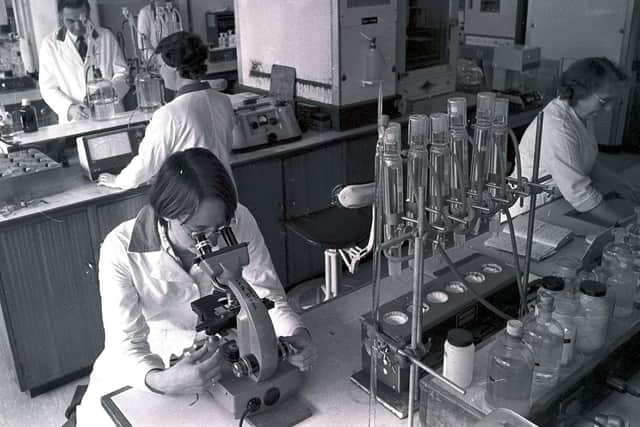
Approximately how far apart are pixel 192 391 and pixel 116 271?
357mm

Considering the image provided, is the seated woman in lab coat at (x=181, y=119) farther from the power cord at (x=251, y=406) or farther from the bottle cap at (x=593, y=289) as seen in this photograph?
the bottle cap at (x=593, y=289)

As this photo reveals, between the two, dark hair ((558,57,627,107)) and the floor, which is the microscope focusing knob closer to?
the floor

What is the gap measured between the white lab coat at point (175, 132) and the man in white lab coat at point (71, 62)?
4.19 feet

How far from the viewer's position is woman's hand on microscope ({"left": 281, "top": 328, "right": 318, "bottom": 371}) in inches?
49.6

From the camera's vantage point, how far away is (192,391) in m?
1.20

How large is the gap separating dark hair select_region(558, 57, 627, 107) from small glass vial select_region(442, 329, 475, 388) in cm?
141

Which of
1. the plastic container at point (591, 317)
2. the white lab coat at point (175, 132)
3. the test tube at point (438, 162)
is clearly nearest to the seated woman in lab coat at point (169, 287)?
the test tube at point (438, 162)

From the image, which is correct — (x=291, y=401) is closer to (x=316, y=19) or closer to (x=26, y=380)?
(x=26, y=380)

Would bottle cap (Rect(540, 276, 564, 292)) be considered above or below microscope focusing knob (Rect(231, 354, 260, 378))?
above

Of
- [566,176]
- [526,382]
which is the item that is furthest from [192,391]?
[566,176]

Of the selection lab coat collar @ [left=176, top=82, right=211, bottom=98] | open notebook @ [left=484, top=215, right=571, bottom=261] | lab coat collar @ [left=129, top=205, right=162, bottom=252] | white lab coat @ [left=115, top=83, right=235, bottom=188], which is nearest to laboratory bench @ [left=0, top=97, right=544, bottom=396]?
white lab coat @ [left=115, top=83, right=235, bottom=188]

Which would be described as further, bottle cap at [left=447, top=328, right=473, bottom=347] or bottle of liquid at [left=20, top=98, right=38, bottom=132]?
bottle of liquid at [left=20, top=98, right=38, bottom=132]

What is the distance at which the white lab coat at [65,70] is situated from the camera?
355 cm

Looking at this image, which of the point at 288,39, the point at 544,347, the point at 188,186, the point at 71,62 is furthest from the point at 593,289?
the point at 71,62
